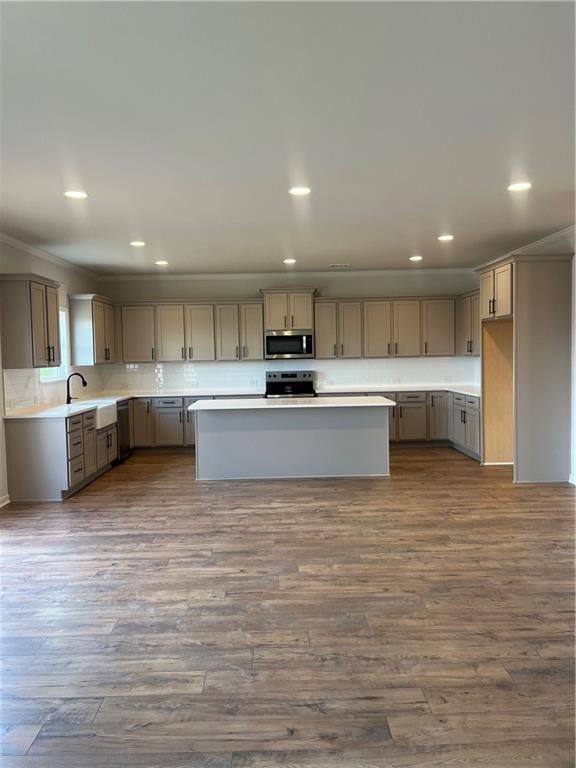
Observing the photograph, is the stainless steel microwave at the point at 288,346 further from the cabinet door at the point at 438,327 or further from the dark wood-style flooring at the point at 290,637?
the dark wood-style flooring at the point at 290,637

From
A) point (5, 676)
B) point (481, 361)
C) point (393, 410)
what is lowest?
point (5, 676)

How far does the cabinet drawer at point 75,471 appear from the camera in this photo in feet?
17.3

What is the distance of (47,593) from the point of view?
3168 mm

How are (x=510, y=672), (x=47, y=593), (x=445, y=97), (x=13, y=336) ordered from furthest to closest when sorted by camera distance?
1. (x=13, y=336)
2. (x=47, y=593)
3. (x=445, y=97)
4. (x=510, y=672)

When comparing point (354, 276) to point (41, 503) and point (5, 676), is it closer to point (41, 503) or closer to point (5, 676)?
point (41, 503)

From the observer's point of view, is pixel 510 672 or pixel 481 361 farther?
pixel 481 361

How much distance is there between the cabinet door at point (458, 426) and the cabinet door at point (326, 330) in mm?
2009

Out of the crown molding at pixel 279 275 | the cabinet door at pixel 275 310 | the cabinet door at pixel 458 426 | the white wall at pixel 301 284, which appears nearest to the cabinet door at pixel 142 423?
the white wall at pixel 301 284

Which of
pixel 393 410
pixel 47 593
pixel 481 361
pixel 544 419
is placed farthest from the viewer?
pixel 393 410

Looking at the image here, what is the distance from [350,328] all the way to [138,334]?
3348 millimetres

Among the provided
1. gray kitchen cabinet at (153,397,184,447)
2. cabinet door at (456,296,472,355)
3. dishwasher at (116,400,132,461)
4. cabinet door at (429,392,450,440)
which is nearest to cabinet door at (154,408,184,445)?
gray kitchen cabinet at (153,397,184,447)

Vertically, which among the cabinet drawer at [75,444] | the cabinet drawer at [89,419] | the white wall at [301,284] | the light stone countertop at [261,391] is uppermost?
the white wall at [301,284]

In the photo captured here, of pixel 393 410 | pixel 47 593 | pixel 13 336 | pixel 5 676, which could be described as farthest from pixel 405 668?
pixel 393 410

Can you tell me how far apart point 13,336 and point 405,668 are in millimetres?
4681
